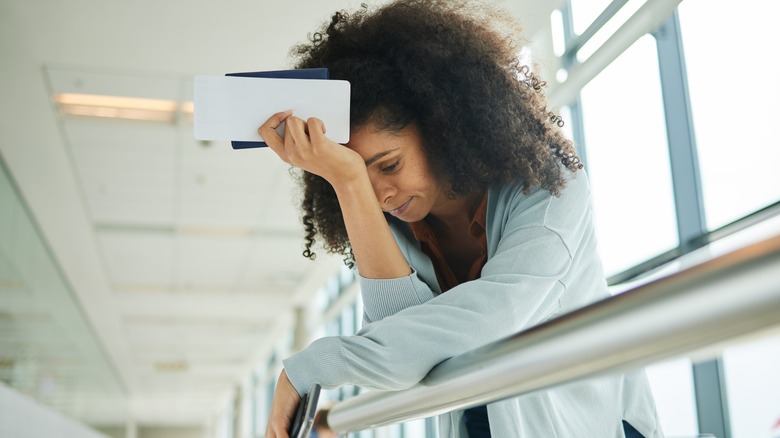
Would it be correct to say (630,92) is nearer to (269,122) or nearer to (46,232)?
Answer: (269,122)

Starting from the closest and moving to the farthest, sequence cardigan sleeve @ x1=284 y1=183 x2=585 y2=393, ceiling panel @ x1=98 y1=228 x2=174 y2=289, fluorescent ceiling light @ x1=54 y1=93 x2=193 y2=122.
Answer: cardigan sleeve @ x1=284 y1=183 x2=585 y2=393, fluorescent ceiling light @ x1=54 y1=93 x2=193 y2=122, ceiling panel @ x1=98 y1=228 x2=174 y2=289

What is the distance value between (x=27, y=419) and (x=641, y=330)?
673 cm

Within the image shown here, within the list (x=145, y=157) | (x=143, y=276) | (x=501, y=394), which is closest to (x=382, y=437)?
(x=145, y=157)

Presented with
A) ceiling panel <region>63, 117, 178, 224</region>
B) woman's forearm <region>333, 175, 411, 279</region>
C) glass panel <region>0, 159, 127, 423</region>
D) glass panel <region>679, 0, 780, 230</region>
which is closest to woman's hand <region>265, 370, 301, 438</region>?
woman's forearm <region>333, 175, 411, 279</region>

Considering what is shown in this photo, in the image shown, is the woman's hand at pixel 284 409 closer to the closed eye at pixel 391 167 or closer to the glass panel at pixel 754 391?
the closed eye at pixel 391 167

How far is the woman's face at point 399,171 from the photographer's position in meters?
1.38

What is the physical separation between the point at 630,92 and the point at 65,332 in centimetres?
703

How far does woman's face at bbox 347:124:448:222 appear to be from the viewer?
4.52 ft

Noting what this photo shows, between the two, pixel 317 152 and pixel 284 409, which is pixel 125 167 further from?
pixel 284 409

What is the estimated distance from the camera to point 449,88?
4.73 ft

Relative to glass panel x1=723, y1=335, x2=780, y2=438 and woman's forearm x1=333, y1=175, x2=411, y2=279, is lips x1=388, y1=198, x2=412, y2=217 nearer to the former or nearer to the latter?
woman's forearm x1=333, y1=175, x2=411, y2=279

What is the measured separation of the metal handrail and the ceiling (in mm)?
1514

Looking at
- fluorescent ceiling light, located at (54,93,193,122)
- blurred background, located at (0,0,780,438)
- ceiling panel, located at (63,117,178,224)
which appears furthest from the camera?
ceiling panel, located at (63,117,178,224)

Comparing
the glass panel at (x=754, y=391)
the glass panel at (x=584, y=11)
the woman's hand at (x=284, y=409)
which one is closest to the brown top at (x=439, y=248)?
the woman's hand at (x=284, y=409)
